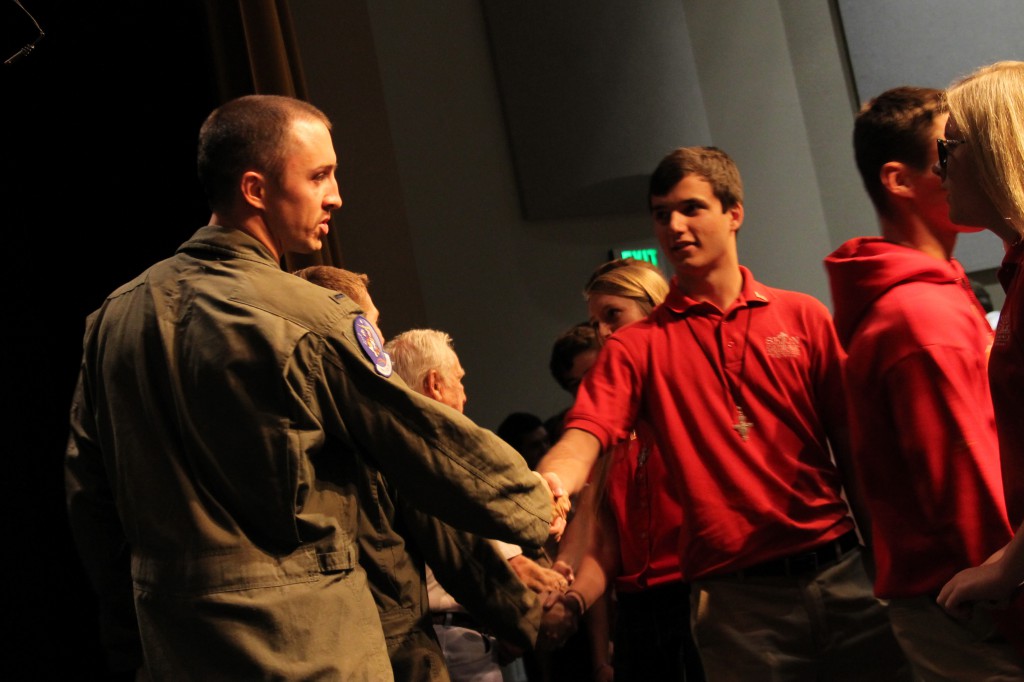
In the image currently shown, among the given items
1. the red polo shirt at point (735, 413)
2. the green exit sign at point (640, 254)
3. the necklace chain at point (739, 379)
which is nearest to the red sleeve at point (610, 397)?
the red polo shirt at point (735, 413)

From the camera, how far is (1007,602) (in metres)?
1.50

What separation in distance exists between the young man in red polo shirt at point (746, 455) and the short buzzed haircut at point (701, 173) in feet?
0.30

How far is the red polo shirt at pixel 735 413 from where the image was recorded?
7.41ft

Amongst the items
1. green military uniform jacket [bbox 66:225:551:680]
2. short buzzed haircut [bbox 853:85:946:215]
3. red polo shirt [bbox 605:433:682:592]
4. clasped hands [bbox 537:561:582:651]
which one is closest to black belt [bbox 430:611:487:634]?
clasped hands [bbox 537:561:582:651]

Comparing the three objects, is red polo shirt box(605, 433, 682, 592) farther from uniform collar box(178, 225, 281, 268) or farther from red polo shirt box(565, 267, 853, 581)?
uniform collar box(178, 225, 281, 268)

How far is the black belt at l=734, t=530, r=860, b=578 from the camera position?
7.36 ft

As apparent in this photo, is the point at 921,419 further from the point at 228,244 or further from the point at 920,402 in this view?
the point at 228,244

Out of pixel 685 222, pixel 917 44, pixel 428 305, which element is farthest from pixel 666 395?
pixel 917 44

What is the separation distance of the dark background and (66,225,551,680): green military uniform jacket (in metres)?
1.40

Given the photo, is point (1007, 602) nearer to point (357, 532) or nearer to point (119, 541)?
point (357, 532)

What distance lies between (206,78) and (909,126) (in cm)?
236

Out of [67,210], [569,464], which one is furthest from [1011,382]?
[67,210]

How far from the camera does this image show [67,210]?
3369 millimetres

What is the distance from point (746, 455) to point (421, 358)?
2.73 feet
